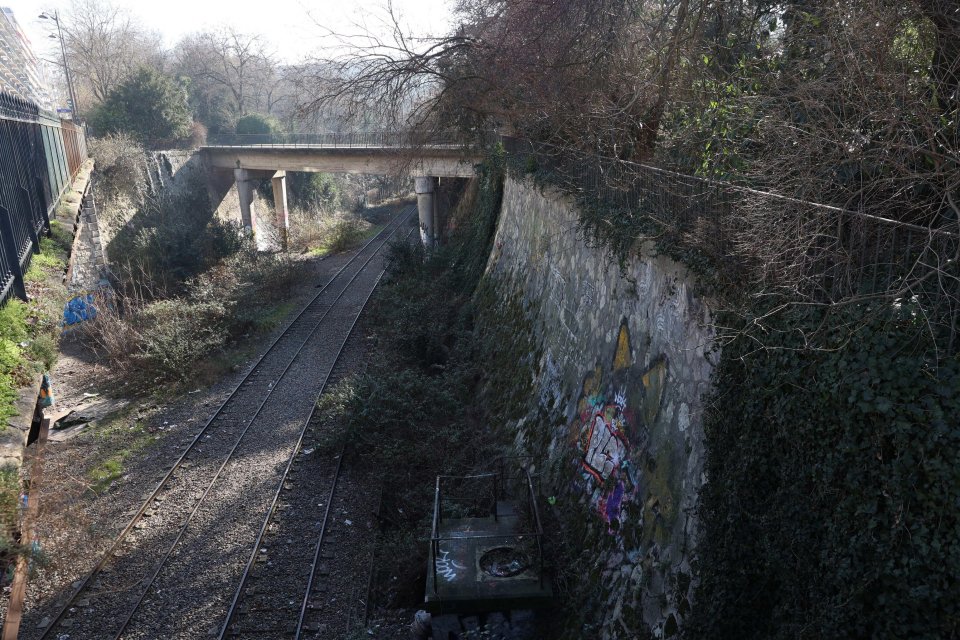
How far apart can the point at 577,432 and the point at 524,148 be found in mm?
9786

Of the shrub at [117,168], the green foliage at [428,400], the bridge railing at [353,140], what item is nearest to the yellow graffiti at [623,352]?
the green foliage at [428,400]

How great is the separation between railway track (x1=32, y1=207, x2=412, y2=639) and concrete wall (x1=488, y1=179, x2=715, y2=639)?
4.98 m

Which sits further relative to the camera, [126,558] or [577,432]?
[126,558]

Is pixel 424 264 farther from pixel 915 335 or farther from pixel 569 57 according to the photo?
pixel 915 335

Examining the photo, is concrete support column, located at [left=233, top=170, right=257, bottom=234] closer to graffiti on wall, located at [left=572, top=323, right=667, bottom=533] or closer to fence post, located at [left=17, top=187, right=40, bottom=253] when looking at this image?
fence post, located at [left=17, top=187, right=40, bottom=253]

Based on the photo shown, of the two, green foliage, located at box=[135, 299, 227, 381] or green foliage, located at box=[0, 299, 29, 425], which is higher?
green foliage, located at box=[0, 299, 29, 425]

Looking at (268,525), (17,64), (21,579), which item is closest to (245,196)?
(17,64)

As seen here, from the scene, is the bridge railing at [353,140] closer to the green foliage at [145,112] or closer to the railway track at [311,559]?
the green foliage at [145,112]

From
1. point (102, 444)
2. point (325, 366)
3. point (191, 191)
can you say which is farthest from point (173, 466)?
point (191, 191)

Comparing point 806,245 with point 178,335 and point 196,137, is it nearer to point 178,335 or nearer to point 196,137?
point 178,335

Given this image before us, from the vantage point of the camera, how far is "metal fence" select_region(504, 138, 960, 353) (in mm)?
4168

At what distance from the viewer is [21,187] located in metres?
9.24

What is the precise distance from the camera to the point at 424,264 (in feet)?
78.5

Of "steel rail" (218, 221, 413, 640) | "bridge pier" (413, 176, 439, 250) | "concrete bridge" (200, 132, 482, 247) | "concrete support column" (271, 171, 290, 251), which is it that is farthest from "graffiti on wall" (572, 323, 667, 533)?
"concrete support column" (271, 171, 290, 251)
